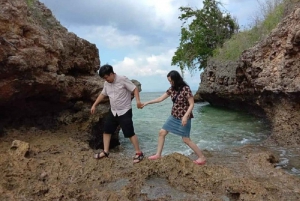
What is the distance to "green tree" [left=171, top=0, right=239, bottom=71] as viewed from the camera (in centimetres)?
3152

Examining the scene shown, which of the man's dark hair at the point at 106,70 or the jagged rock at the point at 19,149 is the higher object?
the man's dark hair at the point at 106,70

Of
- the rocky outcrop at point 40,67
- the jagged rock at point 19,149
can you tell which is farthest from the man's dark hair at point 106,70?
the jagged rock at point 19,149

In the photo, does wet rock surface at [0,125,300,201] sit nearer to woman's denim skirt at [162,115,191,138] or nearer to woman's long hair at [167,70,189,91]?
woman's denim skirt at [162,115,191,138]

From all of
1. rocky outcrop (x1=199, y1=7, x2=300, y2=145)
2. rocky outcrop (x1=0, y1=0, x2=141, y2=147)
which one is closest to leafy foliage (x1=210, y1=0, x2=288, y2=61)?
rocky outcrop (x1=199, y1=7, x2=300, y2=145)

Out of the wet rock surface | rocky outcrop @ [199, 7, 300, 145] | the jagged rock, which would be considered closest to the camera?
the wet rock surface

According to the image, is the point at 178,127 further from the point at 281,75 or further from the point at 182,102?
the point at 281,75

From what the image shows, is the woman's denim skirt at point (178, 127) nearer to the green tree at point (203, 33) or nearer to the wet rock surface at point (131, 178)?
the wet rock surface at point (131, 178)

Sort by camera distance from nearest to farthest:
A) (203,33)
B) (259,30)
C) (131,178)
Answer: (131,178)
(259,30)
(203,33)

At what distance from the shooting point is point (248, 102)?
1730cm

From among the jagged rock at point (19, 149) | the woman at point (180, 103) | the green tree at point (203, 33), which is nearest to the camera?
the jagged rock at point (19, 149)

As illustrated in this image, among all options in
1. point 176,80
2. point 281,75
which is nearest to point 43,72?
point 176,80

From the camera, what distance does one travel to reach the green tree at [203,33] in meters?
31.5

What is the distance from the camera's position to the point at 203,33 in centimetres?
3167

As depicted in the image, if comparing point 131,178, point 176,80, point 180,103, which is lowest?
point 131,178
